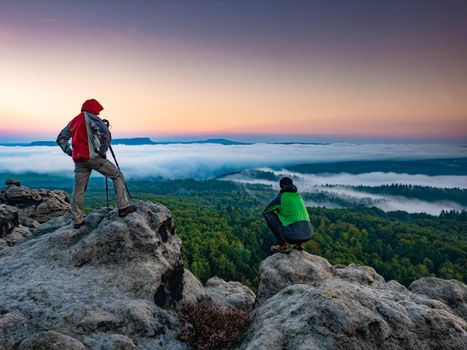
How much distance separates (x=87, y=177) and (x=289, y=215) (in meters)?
8.63

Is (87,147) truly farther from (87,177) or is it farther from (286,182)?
(286,182)

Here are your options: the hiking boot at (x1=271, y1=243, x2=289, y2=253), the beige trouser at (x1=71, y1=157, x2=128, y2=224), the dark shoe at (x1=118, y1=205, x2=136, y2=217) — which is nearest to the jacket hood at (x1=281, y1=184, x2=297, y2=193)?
the hiking boot at (x1=271, y1=243, x2=289, y2=253)

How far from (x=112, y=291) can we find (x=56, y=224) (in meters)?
8.98

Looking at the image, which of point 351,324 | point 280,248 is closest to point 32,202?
point 280,248

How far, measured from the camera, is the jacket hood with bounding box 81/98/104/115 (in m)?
11.4

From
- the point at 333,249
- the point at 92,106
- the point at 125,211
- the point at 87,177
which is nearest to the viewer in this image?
the point at 92,106

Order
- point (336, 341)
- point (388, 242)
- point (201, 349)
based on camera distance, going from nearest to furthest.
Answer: point (336, 341)
point (201, 349)
point (388, 242)

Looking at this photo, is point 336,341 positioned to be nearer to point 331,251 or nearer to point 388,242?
point 331,251

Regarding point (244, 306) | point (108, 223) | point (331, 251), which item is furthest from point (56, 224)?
point (331, 251)

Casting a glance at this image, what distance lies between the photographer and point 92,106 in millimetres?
11539

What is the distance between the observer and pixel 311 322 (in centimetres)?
766

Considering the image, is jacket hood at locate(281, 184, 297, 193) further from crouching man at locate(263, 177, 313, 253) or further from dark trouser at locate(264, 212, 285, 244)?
dark trouser at locate(264, 212, 285, 244)

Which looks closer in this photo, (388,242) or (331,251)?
(331,251)

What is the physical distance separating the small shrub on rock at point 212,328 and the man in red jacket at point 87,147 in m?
5.46
